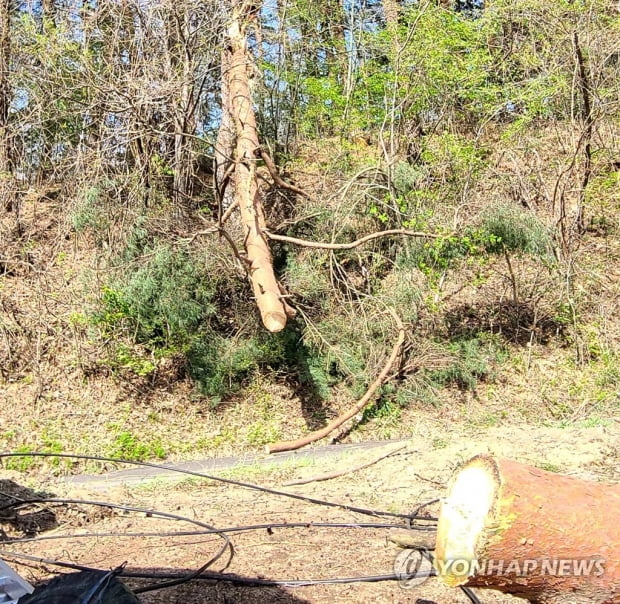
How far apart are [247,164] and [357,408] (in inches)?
151

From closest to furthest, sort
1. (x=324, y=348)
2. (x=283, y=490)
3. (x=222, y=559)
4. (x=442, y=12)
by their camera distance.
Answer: (x=222, y=559)
(x=283, y=490)
(x=324, y=348)
(x=442, y=12)

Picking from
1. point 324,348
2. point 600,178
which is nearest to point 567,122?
point 600,178

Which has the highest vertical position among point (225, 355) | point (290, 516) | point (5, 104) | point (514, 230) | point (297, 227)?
point (5, 104)

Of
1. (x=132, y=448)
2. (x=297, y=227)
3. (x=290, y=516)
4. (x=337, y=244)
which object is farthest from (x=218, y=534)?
(x=297, y=227)

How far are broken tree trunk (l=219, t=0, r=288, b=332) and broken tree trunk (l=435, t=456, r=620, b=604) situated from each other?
618 centimetres

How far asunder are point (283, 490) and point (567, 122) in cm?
883

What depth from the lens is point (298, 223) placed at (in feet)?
35.0

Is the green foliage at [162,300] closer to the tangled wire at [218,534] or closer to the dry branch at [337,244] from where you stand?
the dry branch at [337,244]

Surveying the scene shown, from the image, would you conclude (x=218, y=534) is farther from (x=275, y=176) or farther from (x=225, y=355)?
(x=275, y=176)

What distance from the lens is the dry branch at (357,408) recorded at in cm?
905

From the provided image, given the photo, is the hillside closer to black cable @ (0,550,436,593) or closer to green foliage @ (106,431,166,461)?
green foliage @ (106,431,166,461)

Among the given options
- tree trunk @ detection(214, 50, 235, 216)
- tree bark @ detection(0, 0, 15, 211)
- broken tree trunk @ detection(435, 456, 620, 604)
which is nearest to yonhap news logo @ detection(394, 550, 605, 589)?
broken tree trunk @ detection(435, 456, 620, 604)

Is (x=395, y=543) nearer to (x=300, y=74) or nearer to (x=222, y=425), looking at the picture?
(x=222, y=425)

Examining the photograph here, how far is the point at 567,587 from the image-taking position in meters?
2.24
